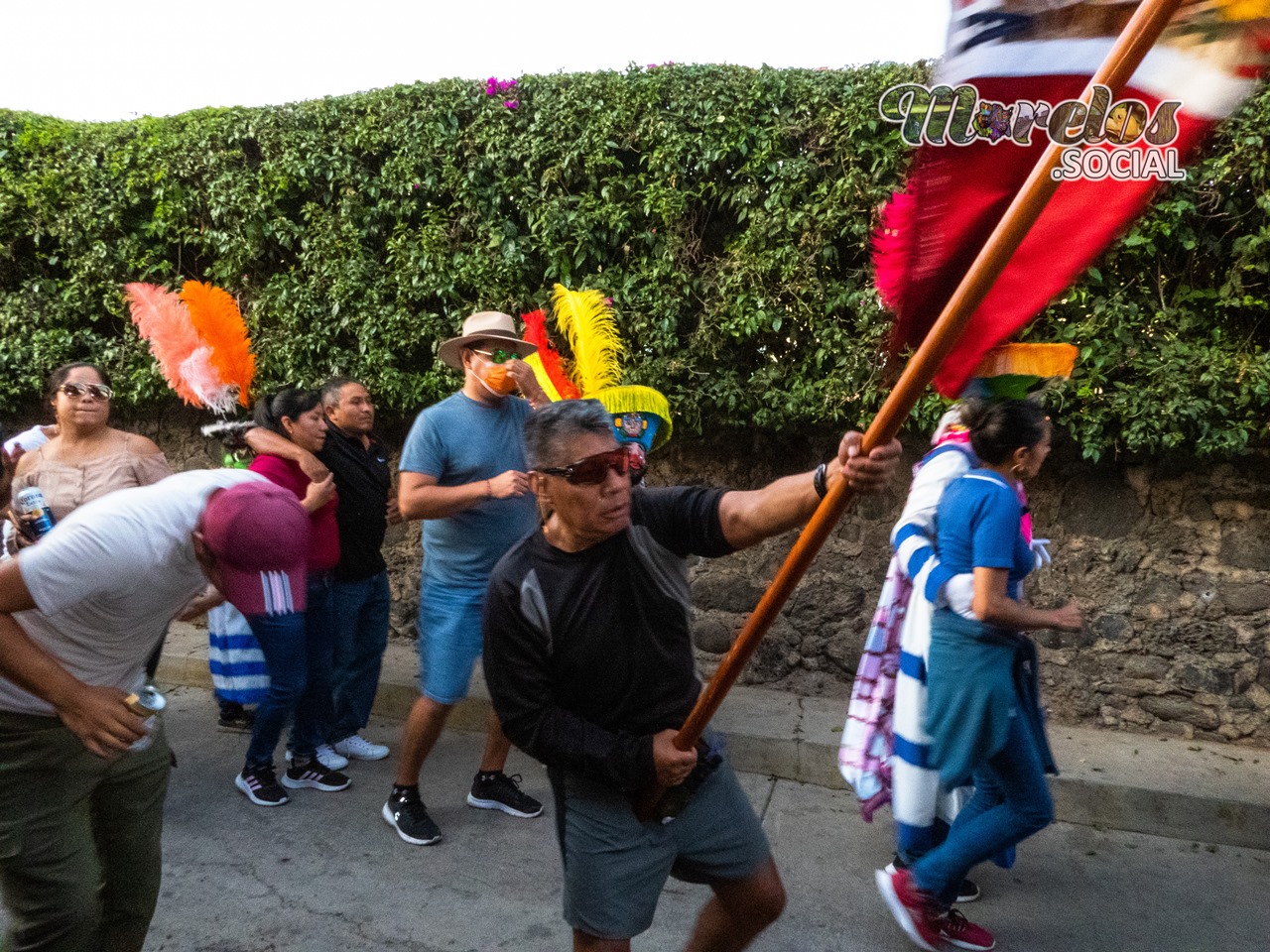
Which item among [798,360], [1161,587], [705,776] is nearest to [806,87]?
[798,360]

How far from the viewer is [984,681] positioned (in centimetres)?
336

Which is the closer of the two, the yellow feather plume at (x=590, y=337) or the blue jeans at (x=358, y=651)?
the blue jeans at (x=358, y=651)

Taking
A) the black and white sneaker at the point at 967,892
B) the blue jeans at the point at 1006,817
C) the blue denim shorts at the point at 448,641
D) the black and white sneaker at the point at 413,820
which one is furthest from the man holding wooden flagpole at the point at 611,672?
the black and white sneaker at the point at 413,820

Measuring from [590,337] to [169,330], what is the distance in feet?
7.46

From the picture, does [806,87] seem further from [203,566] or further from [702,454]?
[203,566]

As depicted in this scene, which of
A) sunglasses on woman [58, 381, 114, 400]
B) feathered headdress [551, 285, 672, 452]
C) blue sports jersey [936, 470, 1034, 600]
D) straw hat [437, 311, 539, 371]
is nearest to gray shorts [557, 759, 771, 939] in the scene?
blue sports jersey [936, 470, 1034, 600]

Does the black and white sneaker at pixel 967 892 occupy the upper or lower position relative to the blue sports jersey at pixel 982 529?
lower

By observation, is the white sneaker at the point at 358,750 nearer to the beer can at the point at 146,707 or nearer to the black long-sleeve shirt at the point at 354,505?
the black long-sleeve shirt at the point at 354,505

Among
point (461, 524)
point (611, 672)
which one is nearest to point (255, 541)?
point (611, 672)

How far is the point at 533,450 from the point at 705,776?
945 mm

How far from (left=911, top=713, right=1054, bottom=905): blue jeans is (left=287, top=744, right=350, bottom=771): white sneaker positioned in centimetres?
291

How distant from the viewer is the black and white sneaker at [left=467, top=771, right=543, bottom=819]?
4543 millimetres

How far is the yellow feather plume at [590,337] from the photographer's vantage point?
A: 546 cm

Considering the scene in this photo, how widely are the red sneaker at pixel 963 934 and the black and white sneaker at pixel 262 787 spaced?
9.63 ft
